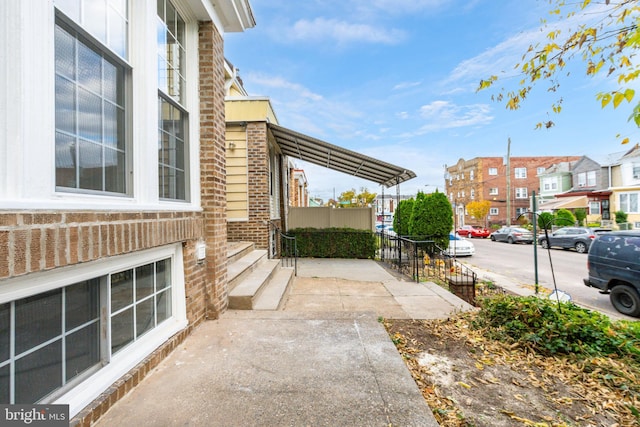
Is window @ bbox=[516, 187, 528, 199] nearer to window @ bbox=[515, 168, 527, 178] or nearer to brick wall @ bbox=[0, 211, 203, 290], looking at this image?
window @ bbox=[515, 168, 527, 178]

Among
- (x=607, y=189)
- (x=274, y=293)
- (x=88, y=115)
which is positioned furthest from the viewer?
(x=607, y=189)

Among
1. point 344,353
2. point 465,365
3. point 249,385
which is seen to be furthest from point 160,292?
point 465,365

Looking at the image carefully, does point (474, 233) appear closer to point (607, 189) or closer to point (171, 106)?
point (607, 189)

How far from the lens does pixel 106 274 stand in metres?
2.13

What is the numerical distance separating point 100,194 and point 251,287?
9.09 feet

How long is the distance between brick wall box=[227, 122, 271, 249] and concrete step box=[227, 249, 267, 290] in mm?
803

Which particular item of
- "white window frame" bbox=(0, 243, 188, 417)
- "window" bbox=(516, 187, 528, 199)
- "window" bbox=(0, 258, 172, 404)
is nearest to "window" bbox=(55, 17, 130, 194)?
"white window frame" bbox=(0, 243, 188, 417)

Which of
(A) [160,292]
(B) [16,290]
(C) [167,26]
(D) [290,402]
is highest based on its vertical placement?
(C) [167,26]

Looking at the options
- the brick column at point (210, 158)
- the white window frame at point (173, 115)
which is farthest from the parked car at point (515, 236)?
the white window frame at point (173, 115)

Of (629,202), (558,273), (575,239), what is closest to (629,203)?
(629,202)

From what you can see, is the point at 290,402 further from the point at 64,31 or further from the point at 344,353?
the point at 64,31

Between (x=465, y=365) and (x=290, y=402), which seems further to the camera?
(x=465, y=365)

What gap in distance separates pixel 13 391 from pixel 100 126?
1.63 meters

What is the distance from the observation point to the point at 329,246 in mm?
10930
